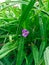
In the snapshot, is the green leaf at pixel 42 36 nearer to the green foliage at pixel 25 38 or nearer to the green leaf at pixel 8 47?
the green foliage at pixel 25 38

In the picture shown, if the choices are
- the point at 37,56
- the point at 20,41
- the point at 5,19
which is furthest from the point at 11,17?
the point at 37,56

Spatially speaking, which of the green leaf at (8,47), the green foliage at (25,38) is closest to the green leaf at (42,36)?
the green foliage at (25,38)

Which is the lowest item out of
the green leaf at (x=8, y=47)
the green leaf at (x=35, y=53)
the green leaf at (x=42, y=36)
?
the green leaf at (x=35, y=53)

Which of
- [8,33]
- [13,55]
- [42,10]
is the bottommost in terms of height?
[13,55]

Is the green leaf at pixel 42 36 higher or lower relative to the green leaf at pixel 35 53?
higher

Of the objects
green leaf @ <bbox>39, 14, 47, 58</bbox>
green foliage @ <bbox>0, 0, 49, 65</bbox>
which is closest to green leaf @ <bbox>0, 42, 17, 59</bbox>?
green foliage @ <bbox>0, 0, 49, 65</bbox>

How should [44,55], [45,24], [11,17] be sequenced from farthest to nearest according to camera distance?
[11,17] → [45,24] → [44,55]

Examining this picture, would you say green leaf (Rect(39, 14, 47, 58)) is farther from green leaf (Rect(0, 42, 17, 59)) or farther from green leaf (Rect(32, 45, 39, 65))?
green leaf (Rect(0, 42, 17, 59))

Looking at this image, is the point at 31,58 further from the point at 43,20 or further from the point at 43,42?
the point at 43,20

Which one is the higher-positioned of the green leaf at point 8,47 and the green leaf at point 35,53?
the green leaf at point 8,47

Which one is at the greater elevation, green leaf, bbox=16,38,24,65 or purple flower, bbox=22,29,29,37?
purple flower, bbox=22,29,29,37

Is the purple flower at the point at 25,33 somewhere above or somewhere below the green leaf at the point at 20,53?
above
